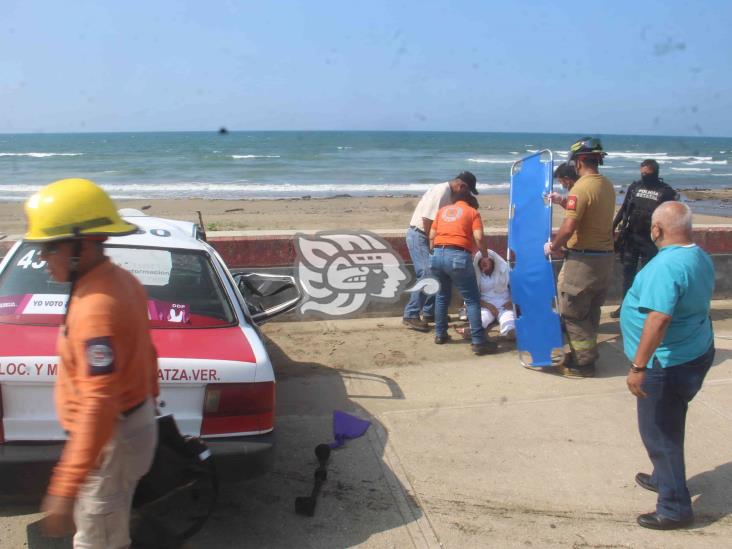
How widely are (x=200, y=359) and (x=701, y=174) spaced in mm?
46178

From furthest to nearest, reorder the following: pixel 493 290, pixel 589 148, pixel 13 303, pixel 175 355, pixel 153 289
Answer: pixel 493 290, pixel 589 148, pixel 153 289, pixel 13 303, pixel 175 355

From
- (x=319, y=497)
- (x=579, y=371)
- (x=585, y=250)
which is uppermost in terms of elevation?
(x=585, y=250)

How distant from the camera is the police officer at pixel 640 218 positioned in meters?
6.85

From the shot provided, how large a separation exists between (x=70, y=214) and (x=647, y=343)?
8.23ft

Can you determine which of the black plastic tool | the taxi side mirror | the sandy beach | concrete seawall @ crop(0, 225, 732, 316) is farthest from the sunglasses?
the sandy beach

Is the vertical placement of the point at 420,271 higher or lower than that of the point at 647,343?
lower

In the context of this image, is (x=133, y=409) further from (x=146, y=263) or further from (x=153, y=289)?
(x=146, y=263)

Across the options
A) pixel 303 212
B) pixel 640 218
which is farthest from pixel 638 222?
pixel 303 212

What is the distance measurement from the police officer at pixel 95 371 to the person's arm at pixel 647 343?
7.23 feet

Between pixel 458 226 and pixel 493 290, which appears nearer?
pixel 458 226

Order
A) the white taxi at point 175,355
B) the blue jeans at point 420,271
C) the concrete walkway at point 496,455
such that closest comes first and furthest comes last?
the white taxi at point 175,355 < the concrete walkway at point 496,455 < the blue jeans at point 420,271

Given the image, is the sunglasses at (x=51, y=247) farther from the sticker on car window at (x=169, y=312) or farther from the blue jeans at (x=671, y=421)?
the blue jeans at (x=671, y=421)

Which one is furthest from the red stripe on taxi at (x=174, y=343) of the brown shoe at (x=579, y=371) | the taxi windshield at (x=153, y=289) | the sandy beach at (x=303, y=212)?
the sandy beach at (x=303, y=212)

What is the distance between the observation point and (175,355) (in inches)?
127
